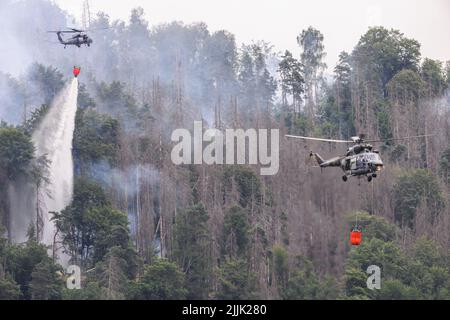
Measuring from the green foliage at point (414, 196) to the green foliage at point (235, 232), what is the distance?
8.89 m

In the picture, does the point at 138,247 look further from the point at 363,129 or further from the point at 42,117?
the point at 363,129

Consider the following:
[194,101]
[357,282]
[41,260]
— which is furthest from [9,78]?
[357,282]

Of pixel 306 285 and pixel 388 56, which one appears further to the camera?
pixel 388 56

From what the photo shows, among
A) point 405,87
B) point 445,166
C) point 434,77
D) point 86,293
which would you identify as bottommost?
point 86,293

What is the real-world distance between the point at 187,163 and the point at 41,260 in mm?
15640

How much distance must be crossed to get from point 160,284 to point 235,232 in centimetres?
653

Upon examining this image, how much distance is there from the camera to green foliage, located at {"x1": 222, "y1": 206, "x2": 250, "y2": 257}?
81312 mm

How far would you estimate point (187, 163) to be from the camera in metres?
92.6

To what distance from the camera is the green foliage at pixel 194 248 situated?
7950cm

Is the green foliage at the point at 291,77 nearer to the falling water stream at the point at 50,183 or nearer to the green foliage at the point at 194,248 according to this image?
the falling water stream at the point at 50,183

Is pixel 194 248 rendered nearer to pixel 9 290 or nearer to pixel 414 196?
pixel 9 290

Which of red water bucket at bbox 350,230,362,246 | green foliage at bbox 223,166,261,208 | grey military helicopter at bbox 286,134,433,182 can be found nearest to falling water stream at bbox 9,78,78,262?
green foliage at bbox 223,166,261,208

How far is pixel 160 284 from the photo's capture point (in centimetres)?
7762

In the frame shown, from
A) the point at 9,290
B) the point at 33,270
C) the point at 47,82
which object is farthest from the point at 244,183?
the point at 47,82
